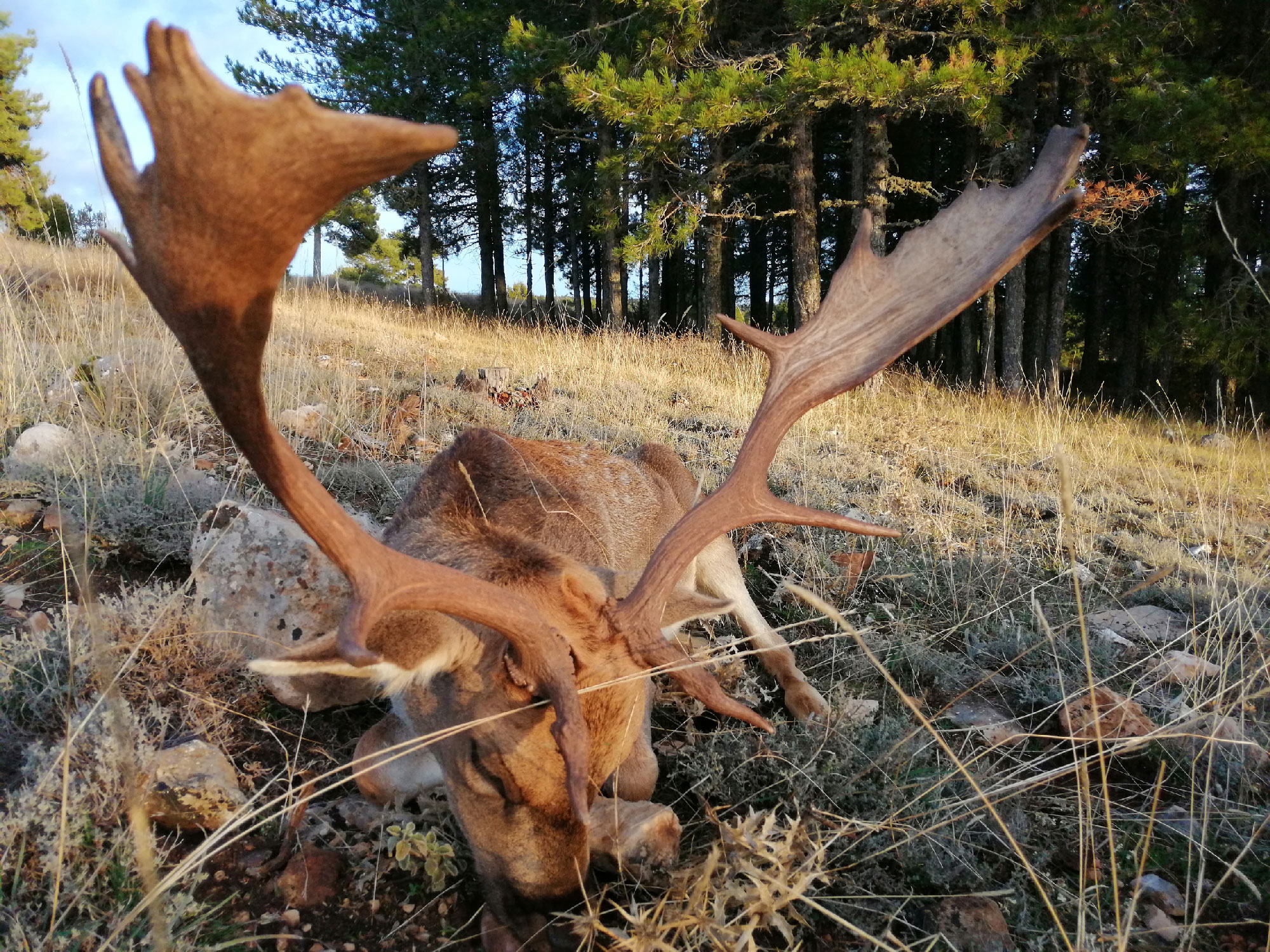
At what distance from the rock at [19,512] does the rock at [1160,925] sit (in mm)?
5141

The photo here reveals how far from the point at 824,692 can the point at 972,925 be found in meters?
1.54

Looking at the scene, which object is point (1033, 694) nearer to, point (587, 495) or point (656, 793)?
point (656, 793)

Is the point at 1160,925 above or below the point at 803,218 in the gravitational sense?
below

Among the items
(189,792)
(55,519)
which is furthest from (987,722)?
(55,519)

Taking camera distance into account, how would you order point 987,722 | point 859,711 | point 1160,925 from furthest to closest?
1. point 987,722
2. point 859,711
3. point 1160,925

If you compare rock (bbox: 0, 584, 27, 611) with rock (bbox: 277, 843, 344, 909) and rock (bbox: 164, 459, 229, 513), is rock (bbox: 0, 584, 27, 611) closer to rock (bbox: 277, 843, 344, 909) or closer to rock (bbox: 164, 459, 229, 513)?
rock (bbox: 164, 459, 229, 513)

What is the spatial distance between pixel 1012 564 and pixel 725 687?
2466 mm

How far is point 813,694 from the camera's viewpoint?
369 cm

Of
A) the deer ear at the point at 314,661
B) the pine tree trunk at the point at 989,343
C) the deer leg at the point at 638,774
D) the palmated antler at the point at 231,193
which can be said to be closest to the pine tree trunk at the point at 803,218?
the pine tree trunk at the point at 989,343

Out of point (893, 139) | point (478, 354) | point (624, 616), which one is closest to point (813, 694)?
point (624, 616)

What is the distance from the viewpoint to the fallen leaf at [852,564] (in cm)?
454

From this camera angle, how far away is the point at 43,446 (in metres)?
4.76

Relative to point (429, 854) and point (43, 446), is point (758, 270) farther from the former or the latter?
point (429, 854)

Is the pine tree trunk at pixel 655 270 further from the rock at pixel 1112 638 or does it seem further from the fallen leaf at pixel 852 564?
the rock at pixel 1112 638
